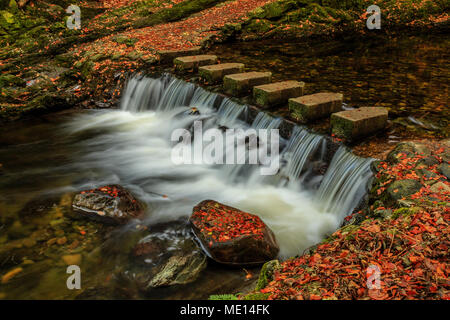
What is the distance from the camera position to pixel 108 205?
→ 5859mm

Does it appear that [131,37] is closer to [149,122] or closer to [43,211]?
[149,122]

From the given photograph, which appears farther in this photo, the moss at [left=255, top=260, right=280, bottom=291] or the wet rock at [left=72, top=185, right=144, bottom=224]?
the wet rock at [left=72, top=185, right=144, bottom=224]

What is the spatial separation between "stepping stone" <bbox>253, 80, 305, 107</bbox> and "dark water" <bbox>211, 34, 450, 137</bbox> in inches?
11.9

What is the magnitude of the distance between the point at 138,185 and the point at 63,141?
10.8ft

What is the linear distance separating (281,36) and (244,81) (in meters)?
7.59

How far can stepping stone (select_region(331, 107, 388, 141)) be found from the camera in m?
5.71

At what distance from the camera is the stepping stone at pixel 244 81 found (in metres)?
8.28

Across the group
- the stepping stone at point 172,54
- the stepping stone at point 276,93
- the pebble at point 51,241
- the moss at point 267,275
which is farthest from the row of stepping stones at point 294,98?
the pebble at point 51,241

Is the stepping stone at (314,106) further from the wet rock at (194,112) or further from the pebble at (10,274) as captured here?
the pebble at (10,274)

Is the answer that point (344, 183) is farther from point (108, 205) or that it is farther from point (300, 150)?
point (108, 205)

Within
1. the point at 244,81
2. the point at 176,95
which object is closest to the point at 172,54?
the point at 176,95

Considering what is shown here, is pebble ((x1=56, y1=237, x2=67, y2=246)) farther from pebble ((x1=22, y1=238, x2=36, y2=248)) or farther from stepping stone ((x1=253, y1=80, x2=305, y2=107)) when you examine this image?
stepping stone ((x1=253, y1=80, x2=305, y2=107))

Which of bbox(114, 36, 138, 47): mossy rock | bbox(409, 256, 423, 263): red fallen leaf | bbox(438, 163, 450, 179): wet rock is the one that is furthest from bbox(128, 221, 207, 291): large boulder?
bbox(114, 36, 138, 47): mossy rock

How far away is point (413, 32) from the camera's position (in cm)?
1543
